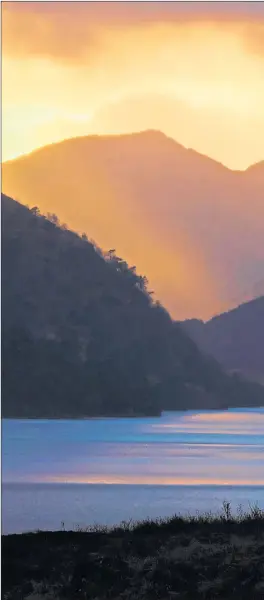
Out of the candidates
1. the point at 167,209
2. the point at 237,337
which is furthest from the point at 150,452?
the point at 167,209

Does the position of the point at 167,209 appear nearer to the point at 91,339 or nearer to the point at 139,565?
the point at 91,339

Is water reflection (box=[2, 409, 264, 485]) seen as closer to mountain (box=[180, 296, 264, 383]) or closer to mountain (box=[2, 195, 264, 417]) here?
mountain (box=[2, 195, 264, 417])

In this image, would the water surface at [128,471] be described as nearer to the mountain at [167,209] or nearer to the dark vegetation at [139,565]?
the dark vegetation at [139,565]

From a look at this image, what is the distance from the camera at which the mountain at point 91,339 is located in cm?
829

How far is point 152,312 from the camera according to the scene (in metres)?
8.55

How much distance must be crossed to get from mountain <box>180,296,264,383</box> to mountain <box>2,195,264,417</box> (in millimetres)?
119

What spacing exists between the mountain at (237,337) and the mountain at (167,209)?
3.9 inches

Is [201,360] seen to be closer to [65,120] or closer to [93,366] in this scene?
[93,366]

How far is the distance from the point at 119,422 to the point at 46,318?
2.35 m

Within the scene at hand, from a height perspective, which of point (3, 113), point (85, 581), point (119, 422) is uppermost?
point (3, 113)

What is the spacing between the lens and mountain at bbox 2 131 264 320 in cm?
804

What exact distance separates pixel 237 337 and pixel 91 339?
130 cm

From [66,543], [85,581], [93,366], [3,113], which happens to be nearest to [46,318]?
[93,366]

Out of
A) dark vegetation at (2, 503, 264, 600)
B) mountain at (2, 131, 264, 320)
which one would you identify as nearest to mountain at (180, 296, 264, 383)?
mountain at (2, 131, 264, 320)
